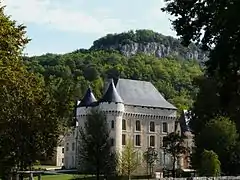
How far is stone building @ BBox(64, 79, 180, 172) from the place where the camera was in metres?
90.1

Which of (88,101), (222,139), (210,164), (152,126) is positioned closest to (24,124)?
(210,164)

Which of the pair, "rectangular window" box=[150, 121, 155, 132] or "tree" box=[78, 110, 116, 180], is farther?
"rectangular window" box=[150, 121, 155, 132]

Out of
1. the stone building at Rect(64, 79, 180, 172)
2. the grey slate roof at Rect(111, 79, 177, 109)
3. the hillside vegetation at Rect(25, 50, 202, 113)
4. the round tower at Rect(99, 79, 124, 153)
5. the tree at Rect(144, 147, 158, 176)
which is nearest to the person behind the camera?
the tree at Rect(144, 147, 158, 176)

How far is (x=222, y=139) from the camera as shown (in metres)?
65.9

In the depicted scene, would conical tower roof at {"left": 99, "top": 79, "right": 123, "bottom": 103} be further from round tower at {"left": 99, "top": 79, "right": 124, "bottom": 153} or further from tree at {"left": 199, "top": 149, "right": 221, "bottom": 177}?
tree at {"left": 199, "top": 149, "right": 221, "bottom": 177}

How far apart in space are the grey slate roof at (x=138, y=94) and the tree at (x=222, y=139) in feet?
88.8

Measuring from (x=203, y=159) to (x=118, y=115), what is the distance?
30359 millimetres

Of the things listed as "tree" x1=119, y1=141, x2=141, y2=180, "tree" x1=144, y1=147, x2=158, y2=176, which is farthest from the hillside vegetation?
"tree" x1=119, y1=141, x2=141, y2=180

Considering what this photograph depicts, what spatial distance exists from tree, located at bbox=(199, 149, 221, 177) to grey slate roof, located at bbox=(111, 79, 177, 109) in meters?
31.5

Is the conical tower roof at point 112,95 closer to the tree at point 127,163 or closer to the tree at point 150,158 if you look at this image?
the tree at point 150,158

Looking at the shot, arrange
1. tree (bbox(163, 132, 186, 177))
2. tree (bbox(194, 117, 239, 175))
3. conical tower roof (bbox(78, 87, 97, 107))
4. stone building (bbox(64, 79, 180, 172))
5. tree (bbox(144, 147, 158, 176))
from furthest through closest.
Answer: conical tower roof (bbox(78, 87, 97, 107)) → stone building (bbox(64, 79, 180, 172)) → tree (bbox(144, 147, 158, 176)) → tree (bbox(163, 132, 186, 177)) → tree (bbox(194, 117, 239, 175))

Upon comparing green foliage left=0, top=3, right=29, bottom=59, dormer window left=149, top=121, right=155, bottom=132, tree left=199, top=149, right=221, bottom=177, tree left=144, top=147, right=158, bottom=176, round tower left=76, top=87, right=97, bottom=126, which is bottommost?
tree left=199, top=149, right=221, bottom=177

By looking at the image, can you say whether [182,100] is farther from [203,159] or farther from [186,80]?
[203,159]

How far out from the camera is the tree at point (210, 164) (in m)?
59.8
